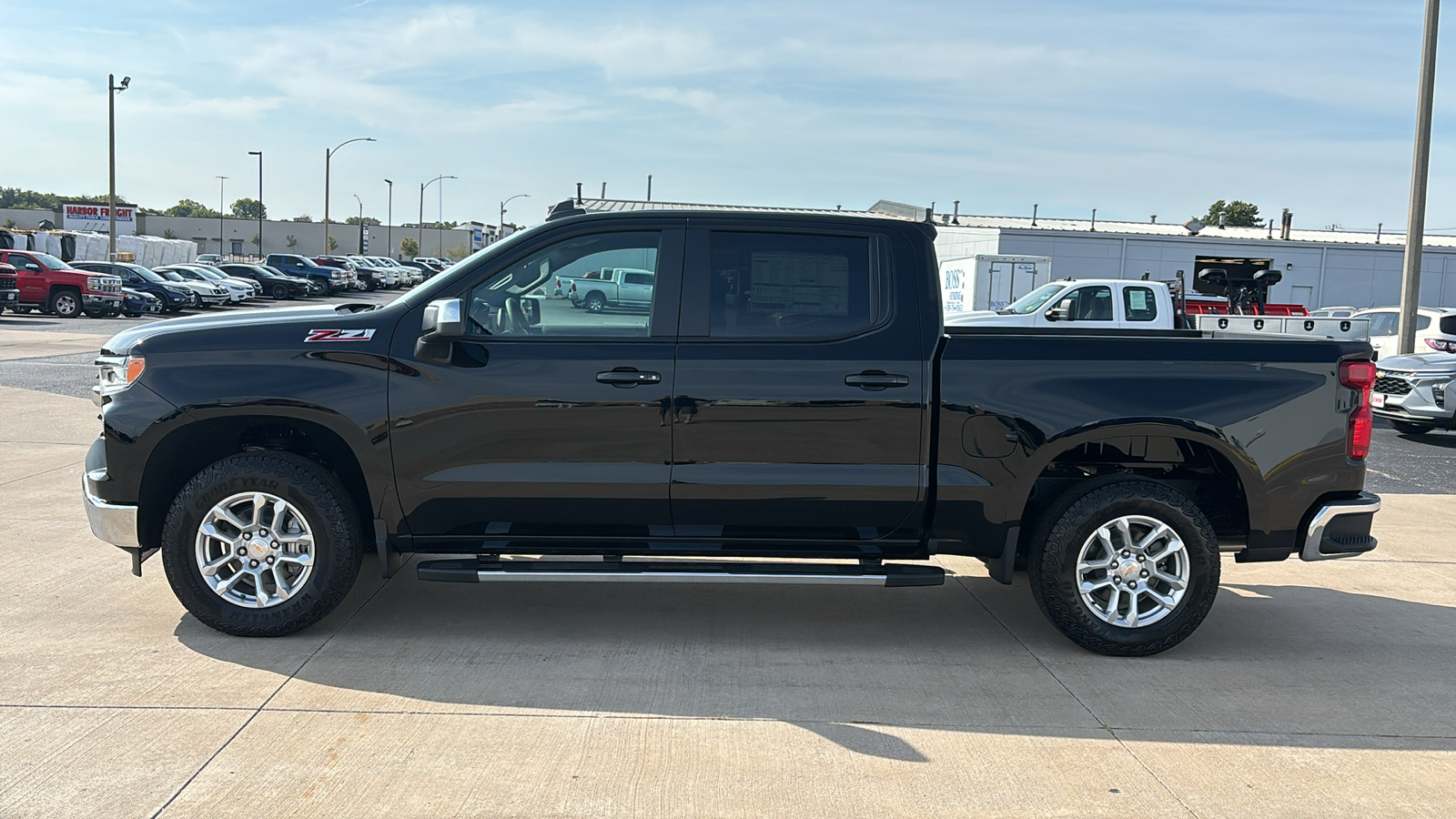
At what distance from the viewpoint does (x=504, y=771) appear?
391cm

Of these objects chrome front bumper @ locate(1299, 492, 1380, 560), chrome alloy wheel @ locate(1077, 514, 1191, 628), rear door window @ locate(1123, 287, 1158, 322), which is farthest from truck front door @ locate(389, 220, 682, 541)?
rear door window @ locate(1123, 287, 1158, 322)

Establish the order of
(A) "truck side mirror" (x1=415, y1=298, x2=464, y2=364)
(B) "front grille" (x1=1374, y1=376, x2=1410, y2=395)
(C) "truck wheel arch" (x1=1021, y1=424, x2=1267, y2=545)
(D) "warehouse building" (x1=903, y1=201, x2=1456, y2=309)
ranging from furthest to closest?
(D) "warehouse building" (x1=903, y1=201, x2=1456, y2=309) → (B) "front grille" (x1=1374, y1=376, x2=1410, y2=395) → (C) "truck wheel arch" (x1=1021, y1=424, x2=1267, y2=545) → (A) "truck side mirror" (x1=415, y1=298, x2=464, y2=364)

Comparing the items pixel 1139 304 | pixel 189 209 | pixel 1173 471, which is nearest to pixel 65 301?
pixel 1139 304

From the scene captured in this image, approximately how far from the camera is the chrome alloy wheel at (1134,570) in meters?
5.17

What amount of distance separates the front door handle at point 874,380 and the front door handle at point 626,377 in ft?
2.74

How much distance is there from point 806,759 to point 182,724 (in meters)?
2.26

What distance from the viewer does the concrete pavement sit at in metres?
3.79

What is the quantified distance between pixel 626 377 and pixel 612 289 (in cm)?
44

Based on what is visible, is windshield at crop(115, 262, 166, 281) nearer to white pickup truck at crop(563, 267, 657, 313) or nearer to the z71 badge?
the z71 badge

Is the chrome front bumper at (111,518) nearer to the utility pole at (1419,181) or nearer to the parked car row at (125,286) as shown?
the utility pole at (1419,181)

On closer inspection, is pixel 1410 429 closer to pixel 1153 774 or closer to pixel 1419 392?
pixel 1419 392

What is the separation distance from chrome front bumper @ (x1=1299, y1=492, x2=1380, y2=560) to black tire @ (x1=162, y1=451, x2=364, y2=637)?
4.27m

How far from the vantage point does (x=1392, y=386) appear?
13625mm

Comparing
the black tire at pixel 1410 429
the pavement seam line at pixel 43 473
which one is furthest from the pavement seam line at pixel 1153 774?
the black tire at pixel 1410 429
